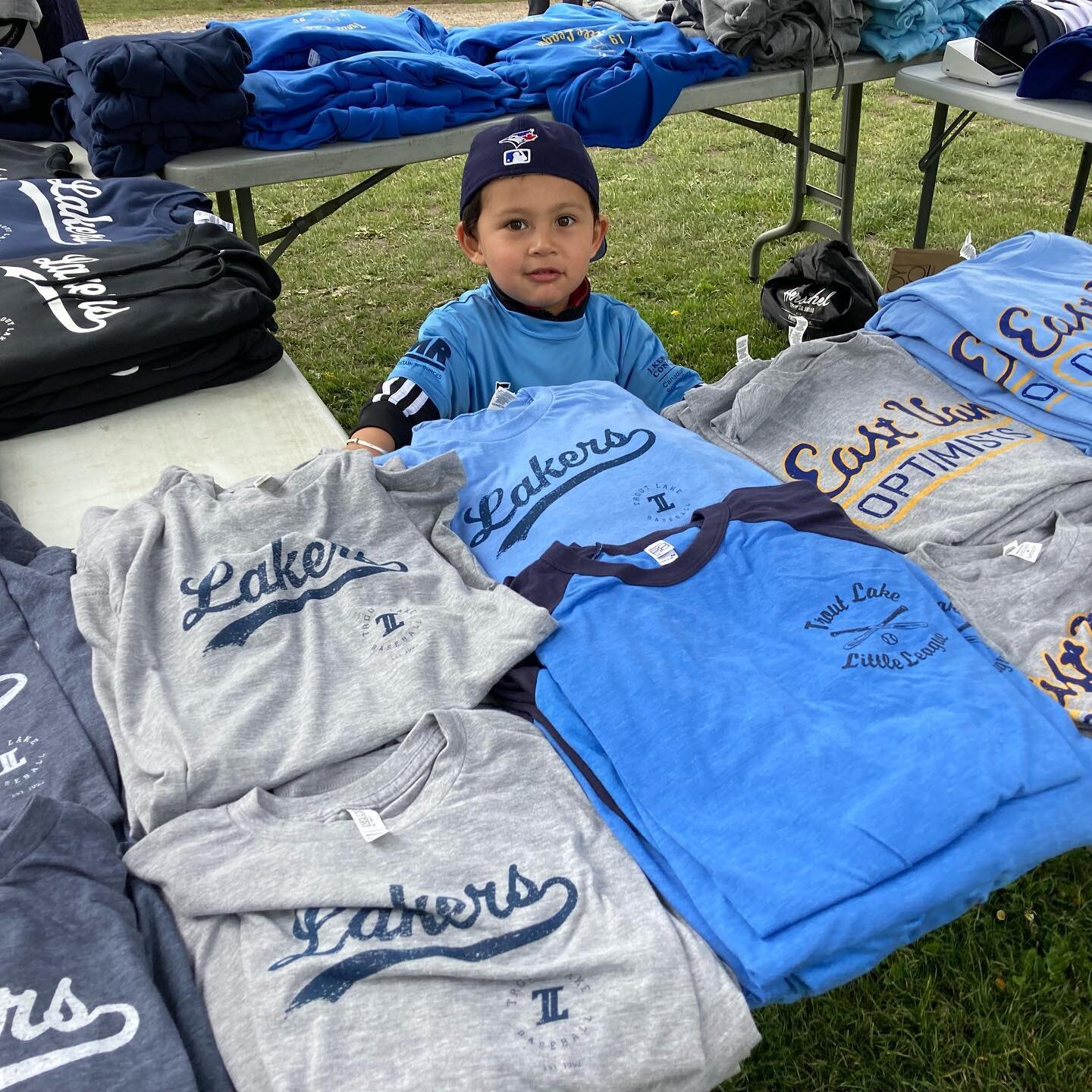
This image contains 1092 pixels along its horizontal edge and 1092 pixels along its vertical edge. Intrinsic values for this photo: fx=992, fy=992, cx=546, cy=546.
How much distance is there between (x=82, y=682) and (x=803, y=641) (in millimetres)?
971

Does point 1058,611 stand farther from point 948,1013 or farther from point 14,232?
point 14,232

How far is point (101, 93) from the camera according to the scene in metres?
2.71

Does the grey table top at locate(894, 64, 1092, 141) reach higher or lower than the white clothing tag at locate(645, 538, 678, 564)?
higher

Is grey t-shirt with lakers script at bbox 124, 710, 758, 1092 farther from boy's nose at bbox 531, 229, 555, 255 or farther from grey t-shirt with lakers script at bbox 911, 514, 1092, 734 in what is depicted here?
boy's nose at bbox 531, 229, 555, 255

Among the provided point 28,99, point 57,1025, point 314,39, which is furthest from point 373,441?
point 28,99

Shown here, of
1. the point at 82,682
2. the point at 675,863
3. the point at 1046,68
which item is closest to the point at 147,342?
the point at 82,682

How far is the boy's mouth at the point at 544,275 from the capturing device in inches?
90.1

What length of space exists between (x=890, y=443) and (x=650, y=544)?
72 cm

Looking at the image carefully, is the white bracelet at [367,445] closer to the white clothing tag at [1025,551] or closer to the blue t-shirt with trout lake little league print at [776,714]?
the blue t-shirt with trout lake little league print at [776,714]

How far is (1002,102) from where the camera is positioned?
10.2ft

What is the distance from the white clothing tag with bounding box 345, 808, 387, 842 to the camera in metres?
1.10

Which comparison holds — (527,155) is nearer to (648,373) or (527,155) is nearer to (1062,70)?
(648,373)

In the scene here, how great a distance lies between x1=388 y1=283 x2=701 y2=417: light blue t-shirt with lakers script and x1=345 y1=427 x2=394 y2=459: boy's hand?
0.58 feet

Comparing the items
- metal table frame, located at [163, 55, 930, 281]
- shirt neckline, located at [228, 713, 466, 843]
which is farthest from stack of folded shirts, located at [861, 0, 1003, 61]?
shirt neckline, located at [228, 713, 466, 843]
